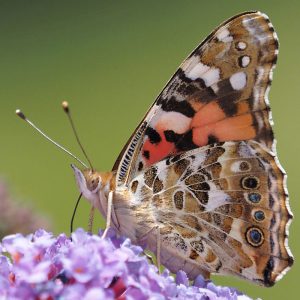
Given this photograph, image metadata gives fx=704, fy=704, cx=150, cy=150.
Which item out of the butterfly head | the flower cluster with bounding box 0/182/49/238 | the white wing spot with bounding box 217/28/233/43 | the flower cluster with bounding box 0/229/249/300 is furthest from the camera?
the flower cluster with bounding box 0/182/49/238

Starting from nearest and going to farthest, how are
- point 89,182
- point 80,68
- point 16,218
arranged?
point 89,182 < point 16,218 < point 80,68

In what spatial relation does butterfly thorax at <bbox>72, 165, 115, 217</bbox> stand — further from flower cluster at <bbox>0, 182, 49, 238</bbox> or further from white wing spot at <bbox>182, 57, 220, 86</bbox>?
flower cluster at <bbox>0, 182, 49, 238</bbox>

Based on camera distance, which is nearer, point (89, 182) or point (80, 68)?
point (89, 182)

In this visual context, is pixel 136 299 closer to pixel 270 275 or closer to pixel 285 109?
pixel 270 275

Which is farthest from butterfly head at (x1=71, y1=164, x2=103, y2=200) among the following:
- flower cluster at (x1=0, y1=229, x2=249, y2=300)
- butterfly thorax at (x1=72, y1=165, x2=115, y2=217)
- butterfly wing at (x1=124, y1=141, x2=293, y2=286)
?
flower cluster at (x1=0, y1=229, x2=249, y2=300)

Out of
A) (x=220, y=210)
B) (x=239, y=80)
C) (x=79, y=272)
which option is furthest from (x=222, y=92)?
(x=79, y=272)

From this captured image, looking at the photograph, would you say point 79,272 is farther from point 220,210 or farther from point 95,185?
point 220,210

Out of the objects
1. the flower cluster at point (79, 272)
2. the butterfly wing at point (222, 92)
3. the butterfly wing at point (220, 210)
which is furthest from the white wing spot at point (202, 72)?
the flower cluster at point (79, 272)
